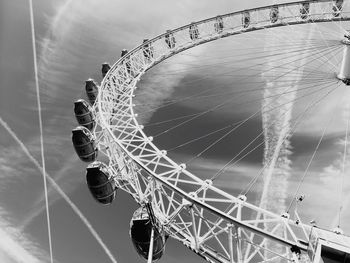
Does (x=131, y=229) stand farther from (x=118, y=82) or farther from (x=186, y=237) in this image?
(x=118, y=82)

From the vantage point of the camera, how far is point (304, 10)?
25.6 metres

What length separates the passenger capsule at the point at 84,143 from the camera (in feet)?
62.3

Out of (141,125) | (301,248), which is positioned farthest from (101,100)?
(301,248)

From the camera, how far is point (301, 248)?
432 inches

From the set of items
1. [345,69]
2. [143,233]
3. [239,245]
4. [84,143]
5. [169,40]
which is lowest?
[239,245]

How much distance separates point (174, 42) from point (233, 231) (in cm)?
1785

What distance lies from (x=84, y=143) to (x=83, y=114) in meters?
2.93

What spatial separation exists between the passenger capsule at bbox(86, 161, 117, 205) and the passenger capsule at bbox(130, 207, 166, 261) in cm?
348

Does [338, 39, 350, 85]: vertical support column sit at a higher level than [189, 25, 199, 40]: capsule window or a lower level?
lower

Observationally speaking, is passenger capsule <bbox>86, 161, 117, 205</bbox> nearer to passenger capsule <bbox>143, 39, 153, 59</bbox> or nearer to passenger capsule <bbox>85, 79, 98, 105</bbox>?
passenger capsule <bbox>85, 79, 98, 105</bbox>

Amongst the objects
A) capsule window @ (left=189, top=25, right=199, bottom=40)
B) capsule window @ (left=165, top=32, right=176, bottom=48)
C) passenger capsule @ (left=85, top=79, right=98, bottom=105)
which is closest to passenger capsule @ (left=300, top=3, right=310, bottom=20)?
capsule window @ (left=189, top=25, right=199, bottom=40)

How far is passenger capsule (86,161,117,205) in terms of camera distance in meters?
16.5

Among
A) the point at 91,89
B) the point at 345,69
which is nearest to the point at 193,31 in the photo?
the point at 91,89

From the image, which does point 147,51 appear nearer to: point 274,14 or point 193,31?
point 193,31
